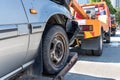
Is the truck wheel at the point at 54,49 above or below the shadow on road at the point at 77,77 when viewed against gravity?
above

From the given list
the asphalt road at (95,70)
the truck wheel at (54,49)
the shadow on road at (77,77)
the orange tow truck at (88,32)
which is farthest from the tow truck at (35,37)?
the orange tow truck at (88,32)

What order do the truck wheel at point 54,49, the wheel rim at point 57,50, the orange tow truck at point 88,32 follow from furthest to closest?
the orange tow truck at point 88,32 < the wheel rim at point 57,50 < the truck wheel at point 54,49

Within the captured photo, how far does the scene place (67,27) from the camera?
4246mm

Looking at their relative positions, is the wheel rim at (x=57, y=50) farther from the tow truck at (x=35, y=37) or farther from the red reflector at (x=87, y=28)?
the red reflector at (x=87, y=28)

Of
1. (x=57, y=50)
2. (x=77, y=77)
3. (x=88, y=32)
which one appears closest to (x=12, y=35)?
(x=57, y=50)

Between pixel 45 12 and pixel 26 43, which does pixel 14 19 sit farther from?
pixel 45 12

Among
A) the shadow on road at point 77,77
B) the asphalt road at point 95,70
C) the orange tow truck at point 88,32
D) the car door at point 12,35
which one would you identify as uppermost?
the car door at point 12,35

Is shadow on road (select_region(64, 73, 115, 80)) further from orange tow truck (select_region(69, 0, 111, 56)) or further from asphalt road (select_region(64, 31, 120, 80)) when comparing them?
orange tow truck (select_region(69, 0, 111, 56))

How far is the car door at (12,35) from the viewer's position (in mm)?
2531

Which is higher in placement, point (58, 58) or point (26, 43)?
point (26, 43)

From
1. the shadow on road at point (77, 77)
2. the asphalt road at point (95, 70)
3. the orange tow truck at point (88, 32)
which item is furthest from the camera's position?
the orange tow truck at point (88, 32)

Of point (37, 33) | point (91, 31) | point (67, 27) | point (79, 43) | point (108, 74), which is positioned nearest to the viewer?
point (37, 33)

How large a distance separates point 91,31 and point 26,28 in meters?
5.54

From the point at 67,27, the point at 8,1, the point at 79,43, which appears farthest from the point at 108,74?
the point at 8,1
